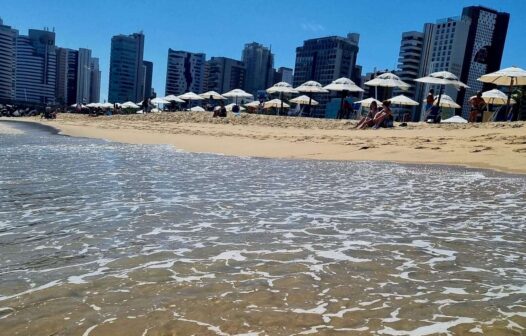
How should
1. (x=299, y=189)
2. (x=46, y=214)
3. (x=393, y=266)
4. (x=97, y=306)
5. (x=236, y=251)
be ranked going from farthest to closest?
A: (x=299, y=189)
(x=46, y=214)
(x=236, y=251)
(x=393, y=266)
(x=97, y=306)

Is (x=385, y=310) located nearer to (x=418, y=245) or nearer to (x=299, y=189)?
(x=418, y=245)

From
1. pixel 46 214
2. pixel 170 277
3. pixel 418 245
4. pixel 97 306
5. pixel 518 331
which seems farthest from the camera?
pixel 46 214

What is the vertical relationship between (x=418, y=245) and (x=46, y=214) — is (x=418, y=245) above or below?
above

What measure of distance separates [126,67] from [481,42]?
12180 cm

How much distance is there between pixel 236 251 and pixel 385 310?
1.33 meters

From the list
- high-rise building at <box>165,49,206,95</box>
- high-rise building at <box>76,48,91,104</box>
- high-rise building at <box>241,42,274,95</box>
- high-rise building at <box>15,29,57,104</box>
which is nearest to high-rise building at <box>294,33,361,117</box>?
high-rise building at <box>241,42,274,95</box>

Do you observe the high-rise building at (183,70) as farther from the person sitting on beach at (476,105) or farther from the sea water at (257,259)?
the sea water at (257,259)

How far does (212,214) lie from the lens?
4.55 metres

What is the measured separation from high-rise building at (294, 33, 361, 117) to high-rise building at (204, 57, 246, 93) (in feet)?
70.5

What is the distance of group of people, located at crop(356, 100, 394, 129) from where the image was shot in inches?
715

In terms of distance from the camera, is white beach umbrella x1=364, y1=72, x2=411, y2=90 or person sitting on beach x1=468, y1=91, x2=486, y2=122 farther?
white beach umbrella x1=364, y1=72, x2=411, y2=90

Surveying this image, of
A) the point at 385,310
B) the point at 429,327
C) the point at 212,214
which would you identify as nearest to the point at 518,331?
the point at 429,327

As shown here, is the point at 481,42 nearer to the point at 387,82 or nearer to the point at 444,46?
the point at 444,46

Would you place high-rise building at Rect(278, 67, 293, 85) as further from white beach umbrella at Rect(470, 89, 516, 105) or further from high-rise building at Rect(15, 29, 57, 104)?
white beach umbrella at Rect(470, 89, 516, 105)
